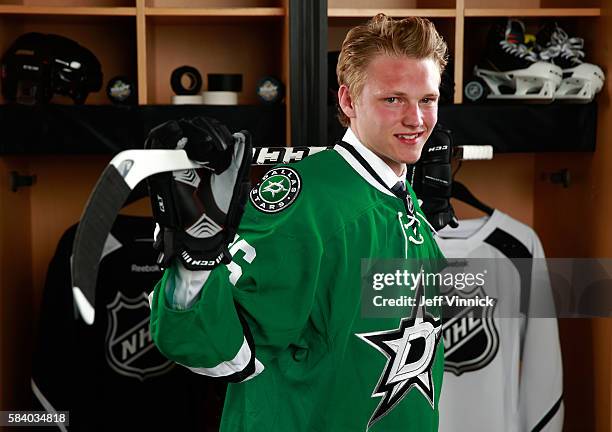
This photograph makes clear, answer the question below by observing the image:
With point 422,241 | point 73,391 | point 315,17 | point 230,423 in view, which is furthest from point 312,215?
point 73,391

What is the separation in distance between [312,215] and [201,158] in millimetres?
321

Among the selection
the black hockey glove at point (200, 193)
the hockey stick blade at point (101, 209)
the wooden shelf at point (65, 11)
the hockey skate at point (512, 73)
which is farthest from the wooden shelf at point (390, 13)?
the hockey stick blade at point (101, 209)

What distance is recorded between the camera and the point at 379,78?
1.30m

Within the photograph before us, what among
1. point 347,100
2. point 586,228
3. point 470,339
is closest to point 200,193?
point 347,100

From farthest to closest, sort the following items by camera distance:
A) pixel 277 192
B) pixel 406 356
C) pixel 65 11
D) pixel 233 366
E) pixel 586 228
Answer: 1. pixel 586 228
2. pixel 65 11
3. pixel 406 356
4. pixel 277 192
5. pixel 233 366

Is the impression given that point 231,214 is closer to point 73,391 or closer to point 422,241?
point 422,241

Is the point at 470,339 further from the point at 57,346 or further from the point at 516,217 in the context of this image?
the point at 57,346

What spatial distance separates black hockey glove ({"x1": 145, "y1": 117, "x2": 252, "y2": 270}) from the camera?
935 mm

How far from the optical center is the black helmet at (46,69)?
194cm

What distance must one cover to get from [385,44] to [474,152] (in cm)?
70

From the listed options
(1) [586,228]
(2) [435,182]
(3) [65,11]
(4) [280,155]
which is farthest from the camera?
(1) [586,228]

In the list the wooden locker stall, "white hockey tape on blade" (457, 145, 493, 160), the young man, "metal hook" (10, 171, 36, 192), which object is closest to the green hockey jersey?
the young man

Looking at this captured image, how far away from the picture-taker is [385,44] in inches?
51.2

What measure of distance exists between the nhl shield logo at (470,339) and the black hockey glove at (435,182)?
433 mm
